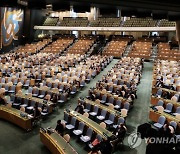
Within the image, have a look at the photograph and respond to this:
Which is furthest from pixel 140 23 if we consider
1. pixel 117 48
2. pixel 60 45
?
pixel 60 45

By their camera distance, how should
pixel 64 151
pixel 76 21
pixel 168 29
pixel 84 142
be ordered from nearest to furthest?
pixel 64 151
pixel 84 142
pixel 168 29
pixel 76 21

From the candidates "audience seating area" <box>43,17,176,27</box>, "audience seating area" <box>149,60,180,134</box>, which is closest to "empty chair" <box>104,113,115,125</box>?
"audience seating area" <box>149,60,180,134</box>

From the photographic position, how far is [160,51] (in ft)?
82.5

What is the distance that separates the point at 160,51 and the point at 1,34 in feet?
56.1

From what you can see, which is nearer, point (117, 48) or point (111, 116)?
point (111, 116)

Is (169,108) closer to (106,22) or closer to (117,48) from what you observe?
(117,48)

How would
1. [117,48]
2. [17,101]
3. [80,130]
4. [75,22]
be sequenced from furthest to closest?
[75,22] < [117,48] < [17,101] < [80,130]

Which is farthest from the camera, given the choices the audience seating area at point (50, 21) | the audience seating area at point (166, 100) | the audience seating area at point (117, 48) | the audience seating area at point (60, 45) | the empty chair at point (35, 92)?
the audience seating area at point (50, 21)

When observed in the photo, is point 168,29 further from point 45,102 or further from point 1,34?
point 45,102

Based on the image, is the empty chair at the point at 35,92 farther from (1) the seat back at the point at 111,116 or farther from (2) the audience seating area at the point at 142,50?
(2) the audience seating area at the point at 142,50

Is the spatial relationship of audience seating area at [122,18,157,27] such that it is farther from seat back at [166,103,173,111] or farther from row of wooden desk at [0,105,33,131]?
row of wooden desk at [0,105,33,131]

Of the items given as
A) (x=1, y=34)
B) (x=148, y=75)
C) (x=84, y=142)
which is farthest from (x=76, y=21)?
(x=84, y=142)

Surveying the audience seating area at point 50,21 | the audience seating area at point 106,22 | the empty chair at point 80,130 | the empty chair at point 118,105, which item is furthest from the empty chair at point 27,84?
the audience seating area at point 50,21

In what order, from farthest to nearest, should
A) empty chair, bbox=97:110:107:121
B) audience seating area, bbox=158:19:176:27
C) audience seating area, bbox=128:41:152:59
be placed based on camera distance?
1. audience seating area, bbox=158:19:176:27
2. audience seating area, bbox=128:41:152:59
3. empty chair, bbox=97:110:107:121
